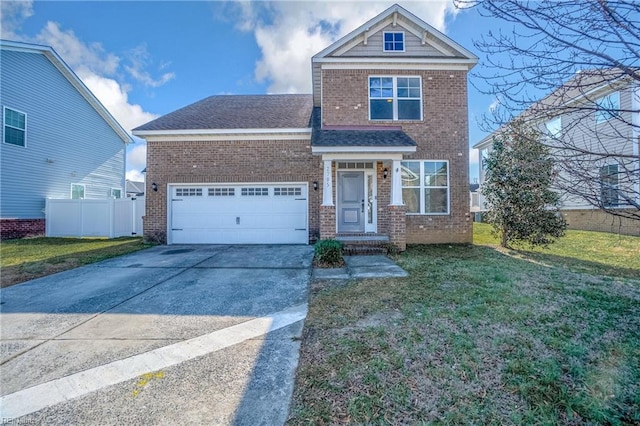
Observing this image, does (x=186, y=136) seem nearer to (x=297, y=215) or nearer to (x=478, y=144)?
(x=297, y=215)

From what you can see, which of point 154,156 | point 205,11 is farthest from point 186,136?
point 205,11

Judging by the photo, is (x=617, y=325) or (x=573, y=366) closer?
(x=573, y=366)

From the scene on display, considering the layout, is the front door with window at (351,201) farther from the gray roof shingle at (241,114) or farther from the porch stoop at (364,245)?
the gray roof shingle at (241,114)

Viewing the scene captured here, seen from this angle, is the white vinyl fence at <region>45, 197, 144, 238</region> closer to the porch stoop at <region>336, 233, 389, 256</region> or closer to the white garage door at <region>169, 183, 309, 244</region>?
the white garage door at <region>169, 183, 309, 244</region>

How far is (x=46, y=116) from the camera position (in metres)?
14.3

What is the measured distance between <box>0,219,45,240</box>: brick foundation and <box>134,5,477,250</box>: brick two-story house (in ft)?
22.7

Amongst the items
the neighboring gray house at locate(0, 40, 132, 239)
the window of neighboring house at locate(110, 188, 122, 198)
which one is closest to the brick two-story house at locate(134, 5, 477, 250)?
the neighboring gray house at locate(0, 40, 132, 239)

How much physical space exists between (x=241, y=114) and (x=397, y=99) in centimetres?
631

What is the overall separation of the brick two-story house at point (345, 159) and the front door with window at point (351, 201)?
4cm

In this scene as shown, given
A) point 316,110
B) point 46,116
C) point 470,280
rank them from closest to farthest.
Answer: point 470,280 < point 316,110 < point 46,116

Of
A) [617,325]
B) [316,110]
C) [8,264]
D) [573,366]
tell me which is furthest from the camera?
[316,110]

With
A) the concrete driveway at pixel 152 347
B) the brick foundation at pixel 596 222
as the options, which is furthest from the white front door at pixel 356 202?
the brick foundation at pixel 596 222

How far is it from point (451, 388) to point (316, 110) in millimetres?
11619

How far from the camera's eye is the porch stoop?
8734mm
